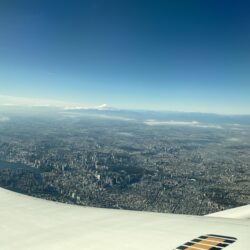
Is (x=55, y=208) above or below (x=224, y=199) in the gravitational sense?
above

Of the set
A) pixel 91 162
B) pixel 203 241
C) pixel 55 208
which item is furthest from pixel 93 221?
pixel 91 162

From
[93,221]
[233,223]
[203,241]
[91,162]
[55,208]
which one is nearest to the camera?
[203,241]

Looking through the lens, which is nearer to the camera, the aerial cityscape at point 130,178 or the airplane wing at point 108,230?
the airplane wing at point 108,230

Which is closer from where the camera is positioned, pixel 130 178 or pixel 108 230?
pixel 108 230

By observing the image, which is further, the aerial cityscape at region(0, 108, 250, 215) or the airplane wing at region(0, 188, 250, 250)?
the aerial cityscape at region(0, 108, 250, 215)

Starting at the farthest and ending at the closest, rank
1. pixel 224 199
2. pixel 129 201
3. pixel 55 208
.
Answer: pixel 224 199 → pixel 129 201 → pixel 55 208

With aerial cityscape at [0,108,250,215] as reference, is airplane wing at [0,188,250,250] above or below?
above

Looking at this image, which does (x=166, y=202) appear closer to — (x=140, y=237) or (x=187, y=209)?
(x=187, y=209)

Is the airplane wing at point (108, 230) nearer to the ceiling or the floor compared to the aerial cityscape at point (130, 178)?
nearer to the ceiling
